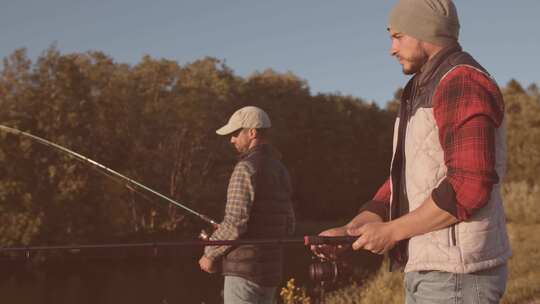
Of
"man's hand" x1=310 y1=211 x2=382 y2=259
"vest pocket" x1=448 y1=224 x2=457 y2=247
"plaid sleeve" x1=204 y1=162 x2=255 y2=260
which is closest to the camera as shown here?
"vest pocket" x1=448 y1=224 x2=457 y2=247

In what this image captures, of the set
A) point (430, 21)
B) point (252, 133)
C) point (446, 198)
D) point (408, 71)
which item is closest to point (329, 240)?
point (446, 198)

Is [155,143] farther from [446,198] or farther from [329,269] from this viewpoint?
[446,198]

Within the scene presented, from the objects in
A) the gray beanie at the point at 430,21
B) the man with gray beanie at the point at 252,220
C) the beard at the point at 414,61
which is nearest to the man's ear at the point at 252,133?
the man with gray beanie at the point at 252,220

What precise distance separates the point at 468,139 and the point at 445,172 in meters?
0.20

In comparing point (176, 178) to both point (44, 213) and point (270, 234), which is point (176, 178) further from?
point (270, 234)

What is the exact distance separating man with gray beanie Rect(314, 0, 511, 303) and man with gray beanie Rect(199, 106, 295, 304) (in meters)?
1.99

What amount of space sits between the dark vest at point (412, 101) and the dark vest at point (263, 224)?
195 centimetres

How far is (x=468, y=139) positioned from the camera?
6.71 feet

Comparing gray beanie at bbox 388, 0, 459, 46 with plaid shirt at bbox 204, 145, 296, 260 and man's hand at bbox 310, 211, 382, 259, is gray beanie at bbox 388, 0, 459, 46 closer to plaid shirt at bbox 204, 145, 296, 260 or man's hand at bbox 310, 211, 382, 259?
man's hand at bbox 310, 211, 382, 259

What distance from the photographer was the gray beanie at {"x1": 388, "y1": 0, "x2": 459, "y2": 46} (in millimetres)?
2307

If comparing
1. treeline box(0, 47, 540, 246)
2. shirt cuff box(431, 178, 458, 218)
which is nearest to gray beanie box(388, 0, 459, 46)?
shirt cuff box(431, 178, 458, 218)

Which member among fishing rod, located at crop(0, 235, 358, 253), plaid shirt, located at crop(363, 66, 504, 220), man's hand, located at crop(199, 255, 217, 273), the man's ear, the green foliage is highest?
the green foliage

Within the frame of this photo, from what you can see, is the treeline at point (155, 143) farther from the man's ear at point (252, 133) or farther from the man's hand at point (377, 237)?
the man's hand at point (377, 237)

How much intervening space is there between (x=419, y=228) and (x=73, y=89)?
30984 mm
